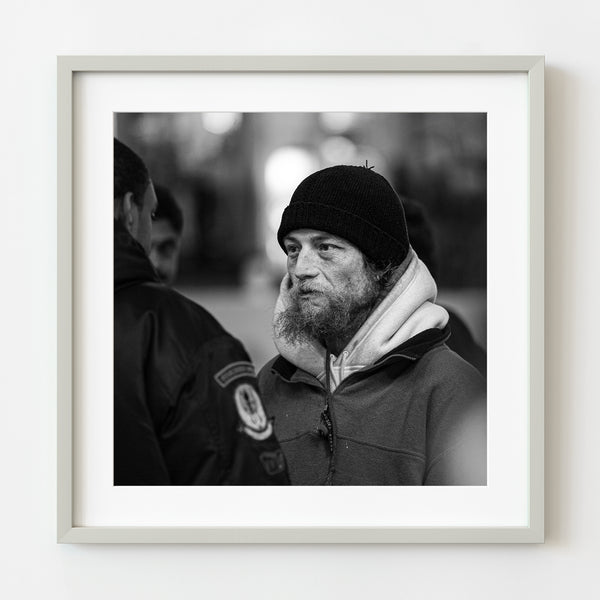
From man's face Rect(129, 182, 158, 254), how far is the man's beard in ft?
0.71

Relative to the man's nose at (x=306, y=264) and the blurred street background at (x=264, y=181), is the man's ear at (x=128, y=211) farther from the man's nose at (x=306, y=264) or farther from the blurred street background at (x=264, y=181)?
the man's nose at (x=306, y=264)

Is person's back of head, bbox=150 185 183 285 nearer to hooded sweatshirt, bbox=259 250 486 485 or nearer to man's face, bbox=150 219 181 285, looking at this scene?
man's face, bbox=150 219 181 285

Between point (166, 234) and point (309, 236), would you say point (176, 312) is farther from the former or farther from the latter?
point (309, 236)

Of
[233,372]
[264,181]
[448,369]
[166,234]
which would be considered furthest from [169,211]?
[448,369]

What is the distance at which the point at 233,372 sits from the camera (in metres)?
1.02

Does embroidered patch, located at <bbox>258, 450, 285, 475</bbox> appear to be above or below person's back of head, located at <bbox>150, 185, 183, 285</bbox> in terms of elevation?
below

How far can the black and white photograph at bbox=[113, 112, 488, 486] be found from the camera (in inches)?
39.7

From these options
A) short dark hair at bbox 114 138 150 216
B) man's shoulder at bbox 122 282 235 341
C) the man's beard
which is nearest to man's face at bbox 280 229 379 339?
the man's beard

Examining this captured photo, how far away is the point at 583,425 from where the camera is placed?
3.48 feet

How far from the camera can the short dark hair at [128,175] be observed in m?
1.01

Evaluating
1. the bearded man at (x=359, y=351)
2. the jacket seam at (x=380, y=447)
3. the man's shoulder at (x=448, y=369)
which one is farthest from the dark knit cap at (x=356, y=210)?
the jacket seam at (x=380, y=447)
